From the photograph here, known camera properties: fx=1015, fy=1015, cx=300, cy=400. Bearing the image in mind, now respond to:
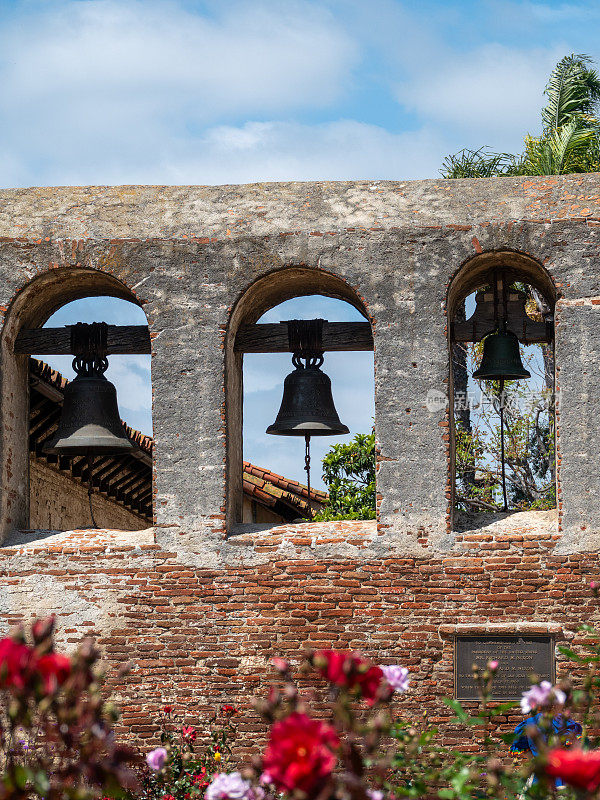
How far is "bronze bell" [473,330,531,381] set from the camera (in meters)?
7.31

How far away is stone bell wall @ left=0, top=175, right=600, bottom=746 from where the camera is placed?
6.81m

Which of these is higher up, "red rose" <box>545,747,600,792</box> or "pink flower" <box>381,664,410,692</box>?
"pink flower" <box>381,664,410,692</box>

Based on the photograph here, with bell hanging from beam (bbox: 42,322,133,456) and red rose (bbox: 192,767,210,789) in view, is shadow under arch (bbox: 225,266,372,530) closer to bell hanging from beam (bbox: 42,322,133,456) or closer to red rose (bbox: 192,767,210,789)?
bell hanging from beam (bbox: 42,322,133,456)

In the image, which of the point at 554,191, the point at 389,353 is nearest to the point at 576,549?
the point at 389,353

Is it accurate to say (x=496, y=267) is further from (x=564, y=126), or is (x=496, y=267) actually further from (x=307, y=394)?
(x=564, y=126)

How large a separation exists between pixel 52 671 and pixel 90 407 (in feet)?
16.9

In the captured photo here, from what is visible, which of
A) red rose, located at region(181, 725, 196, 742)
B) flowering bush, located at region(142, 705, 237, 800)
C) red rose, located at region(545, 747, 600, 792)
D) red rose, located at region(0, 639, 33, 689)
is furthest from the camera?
red rose, located at region(181, 725, 196, 742)

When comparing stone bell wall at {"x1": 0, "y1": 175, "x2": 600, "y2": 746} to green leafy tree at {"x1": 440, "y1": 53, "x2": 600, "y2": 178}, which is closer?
stone bell wall at {"x1": 0, "y1": 175, "x2": 600, "y2": 746}

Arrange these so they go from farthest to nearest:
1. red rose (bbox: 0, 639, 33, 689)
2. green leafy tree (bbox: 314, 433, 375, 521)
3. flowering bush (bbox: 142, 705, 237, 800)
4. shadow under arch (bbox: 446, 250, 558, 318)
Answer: green leafy tree (bbox: 314, 433, 375, 521) → shadow under arch (bbox: 446, 250, 558, 318) → flowering bush (bbox: 142, 705, 237, 800) → red rose (bbox: 0, 639, 33, 689)

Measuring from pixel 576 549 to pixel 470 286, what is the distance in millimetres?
2171

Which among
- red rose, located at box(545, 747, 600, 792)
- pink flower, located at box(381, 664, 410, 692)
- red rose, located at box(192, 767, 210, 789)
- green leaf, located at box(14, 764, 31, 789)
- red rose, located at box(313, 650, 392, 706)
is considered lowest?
red rose, located at box(192, 767, 210, 789)

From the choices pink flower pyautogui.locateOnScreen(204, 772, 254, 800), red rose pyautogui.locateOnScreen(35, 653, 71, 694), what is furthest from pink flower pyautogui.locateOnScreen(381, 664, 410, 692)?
red rose pyautogui.locateOnScreen(35, 653, 71, 694)

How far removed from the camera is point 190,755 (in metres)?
5.58

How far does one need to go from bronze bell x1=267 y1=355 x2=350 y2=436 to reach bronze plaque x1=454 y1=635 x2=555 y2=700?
1.79m
